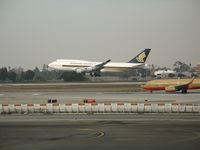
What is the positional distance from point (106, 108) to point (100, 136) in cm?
1502

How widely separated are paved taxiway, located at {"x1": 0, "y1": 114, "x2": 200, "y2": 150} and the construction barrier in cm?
765

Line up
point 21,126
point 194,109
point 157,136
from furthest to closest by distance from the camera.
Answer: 1. point 194,109
2. point 21,126
3. point 157,136

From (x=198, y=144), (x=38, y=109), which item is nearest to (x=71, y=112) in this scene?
(x=38, y=109)

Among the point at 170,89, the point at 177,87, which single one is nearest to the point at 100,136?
the point at 170,89

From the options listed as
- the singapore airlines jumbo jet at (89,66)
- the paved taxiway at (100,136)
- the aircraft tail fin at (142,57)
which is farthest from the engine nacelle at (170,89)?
the aircraft tail fin at (142,57)

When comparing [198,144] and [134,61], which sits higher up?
[134,61]

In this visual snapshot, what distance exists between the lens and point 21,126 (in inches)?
1085

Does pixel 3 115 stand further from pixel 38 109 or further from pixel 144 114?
pixel 144 114

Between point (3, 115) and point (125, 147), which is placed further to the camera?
point (3, 115)

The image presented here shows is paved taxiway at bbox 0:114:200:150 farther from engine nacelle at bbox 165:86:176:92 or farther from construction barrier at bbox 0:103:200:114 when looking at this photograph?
engine nacelle at bbox 165:86:176:92

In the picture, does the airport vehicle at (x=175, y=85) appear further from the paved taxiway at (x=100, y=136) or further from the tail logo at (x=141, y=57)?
the tail logo at (x=141, y=57)

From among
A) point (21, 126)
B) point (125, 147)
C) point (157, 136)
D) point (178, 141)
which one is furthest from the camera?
point (21, 126)

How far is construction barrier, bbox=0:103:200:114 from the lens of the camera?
35375mm

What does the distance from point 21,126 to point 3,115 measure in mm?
11039
